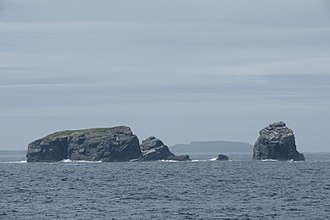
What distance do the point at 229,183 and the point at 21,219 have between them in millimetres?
49856

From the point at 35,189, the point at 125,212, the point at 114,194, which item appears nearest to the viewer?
the point at 125,212

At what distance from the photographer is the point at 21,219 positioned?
66750mm

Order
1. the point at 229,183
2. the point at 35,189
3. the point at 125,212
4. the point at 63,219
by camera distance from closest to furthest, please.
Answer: the point at 63,219, the point at 125,212, the point at 35,189, the point at 229,183

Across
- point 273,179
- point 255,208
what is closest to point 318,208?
point 255,208

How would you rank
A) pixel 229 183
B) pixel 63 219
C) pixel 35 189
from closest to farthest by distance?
pixel 63 219 → pixel 35 189 → pixel 229 183

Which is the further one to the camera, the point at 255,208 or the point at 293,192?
the point at 293,192

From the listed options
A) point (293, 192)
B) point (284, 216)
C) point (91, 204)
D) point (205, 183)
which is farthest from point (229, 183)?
point (284, 216)

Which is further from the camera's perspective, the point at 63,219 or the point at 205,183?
the point at 205,183

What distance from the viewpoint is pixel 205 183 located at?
113250mm

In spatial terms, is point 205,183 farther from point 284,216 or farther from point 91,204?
point 284,216

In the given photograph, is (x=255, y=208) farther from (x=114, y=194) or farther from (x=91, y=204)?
(x=114, y=194)

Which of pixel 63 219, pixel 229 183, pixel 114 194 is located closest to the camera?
pixel 63 219

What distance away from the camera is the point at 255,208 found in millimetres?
74250

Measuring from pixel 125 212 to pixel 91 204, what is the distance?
8.84 m
